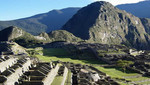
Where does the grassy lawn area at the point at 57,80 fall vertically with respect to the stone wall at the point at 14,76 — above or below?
below

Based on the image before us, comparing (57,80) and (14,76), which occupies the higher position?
(14,76)

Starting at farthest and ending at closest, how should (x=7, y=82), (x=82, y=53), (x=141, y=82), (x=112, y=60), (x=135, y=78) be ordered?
(x=82, y=53), (x=112, y=60), (x=135, y=78), (x=141, y=82), (x=7, y=82)

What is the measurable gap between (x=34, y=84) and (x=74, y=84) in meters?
14.5

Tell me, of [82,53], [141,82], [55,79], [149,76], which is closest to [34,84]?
[55,79]

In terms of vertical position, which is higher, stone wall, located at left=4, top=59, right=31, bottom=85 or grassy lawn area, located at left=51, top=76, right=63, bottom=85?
stone wall, located at left=4, top=59, right=31, bottom=85

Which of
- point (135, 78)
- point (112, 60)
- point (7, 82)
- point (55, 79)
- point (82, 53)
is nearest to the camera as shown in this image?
point (7, 82)

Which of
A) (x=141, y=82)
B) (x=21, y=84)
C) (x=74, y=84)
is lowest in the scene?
(x=141, y=82)

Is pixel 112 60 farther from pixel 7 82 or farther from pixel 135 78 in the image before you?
pixel 7 82

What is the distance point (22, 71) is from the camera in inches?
1774

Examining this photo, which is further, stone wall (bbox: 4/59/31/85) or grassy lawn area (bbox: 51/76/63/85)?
grassy lawn area (bbox: 51/76/63/85)

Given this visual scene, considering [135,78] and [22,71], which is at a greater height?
[22,71]

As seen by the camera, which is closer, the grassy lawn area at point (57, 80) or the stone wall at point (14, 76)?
the stone wall at point (14, 76)

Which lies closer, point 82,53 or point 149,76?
point 149,76

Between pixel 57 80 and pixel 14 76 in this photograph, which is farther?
pixel 57 80
